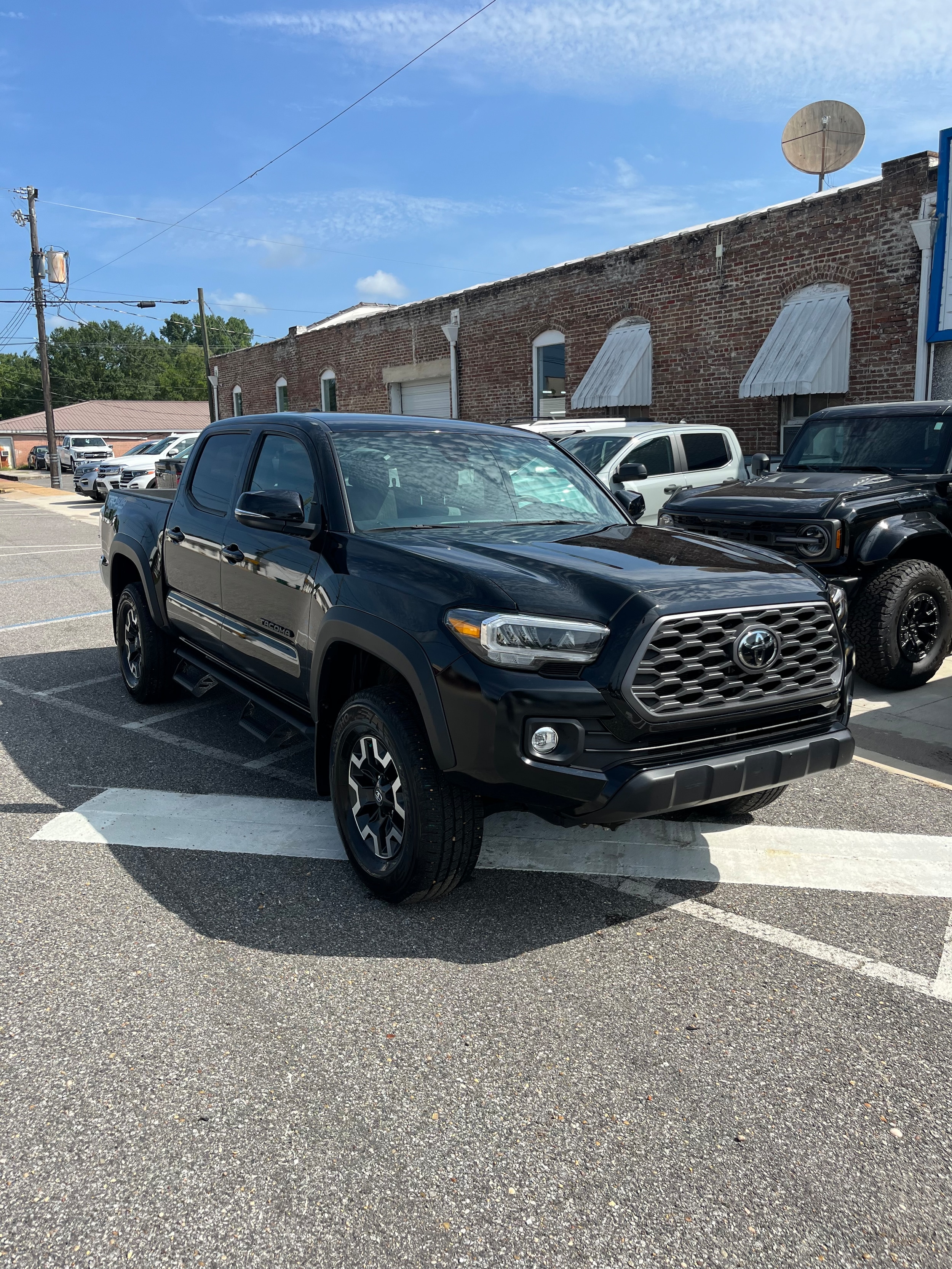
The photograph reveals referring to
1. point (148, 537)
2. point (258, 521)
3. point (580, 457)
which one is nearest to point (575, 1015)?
point (258, 521)

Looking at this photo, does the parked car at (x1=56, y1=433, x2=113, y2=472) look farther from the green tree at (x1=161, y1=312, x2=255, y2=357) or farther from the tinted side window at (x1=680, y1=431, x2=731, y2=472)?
the green tree at (x1=161, y1=312, x2=255, y2=357)

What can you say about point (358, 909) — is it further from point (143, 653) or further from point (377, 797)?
point (143, 653)

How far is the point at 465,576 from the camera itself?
326 centimetres

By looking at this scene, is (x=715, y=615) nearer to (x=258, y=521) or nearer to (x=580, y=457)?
(x=258, y=521)

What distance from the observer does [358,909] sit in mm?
3607

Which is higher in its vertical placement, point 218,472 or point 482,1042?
point 218,472

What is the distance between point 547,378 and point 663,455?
919 centimetres

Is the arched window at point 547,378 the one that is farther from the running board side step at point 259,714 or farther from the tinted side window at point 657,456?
the running board side step at point 259,714

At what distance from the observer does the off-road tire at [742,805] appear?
431 centimetres

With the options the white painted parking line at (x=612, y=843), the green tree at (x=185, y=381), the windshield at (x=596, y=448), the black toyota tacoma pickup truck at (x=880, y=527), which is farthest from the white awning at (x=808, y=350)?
the green tree at (x=185, y=381)

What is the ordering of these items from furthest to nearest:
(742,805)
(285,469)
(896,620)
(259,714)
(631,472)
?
(896,620) < (631,472) < (259,714) < (285,469) < (742,805)

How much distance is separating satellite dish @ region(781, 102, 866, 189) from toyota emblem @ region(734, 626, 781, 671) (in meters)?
15.7

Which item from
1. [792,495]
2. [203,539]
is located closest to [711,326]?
[792,495]

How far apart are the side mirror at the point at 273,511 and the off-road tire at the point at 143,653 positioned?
220cm
